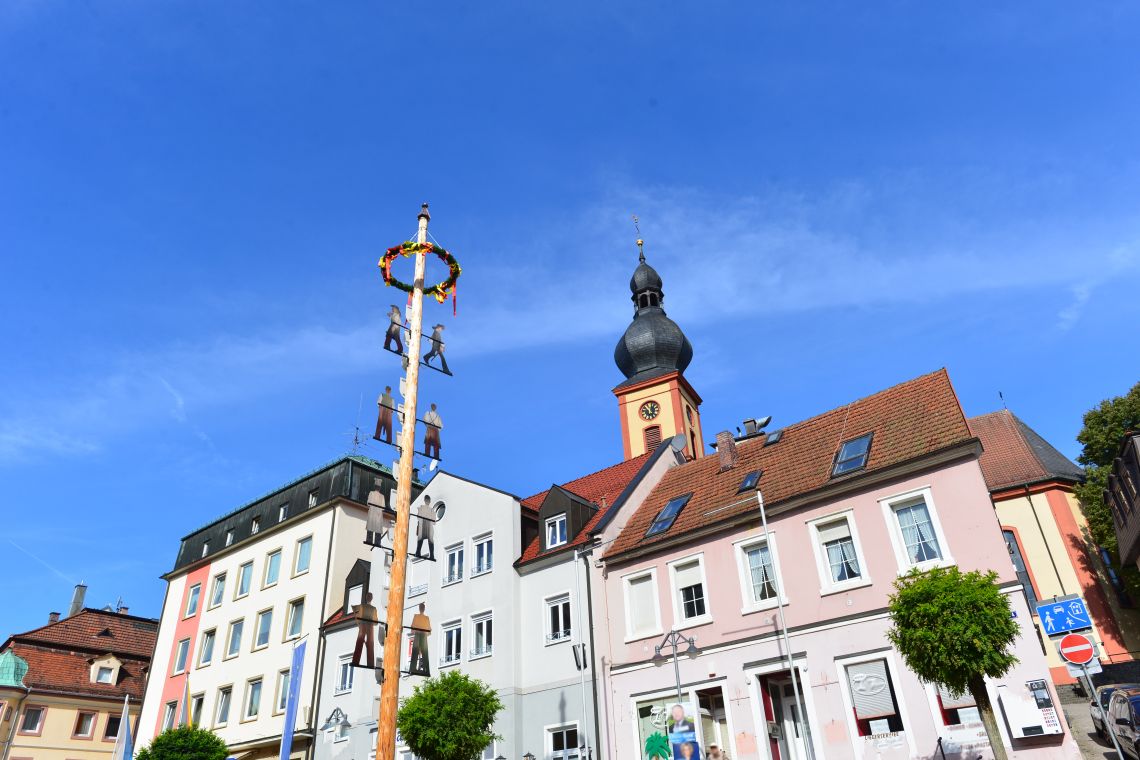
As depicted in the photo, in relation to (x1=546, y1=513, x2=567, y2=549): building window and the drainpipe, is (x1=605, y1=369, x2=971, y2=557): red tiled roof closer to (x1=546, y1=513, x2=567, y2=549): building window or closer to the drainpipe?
(x1=546, y1=513, x2=567, y2=549): building window

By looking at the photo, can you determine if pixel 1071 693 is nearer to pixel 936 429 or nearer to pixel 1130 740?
pixel 1130 740

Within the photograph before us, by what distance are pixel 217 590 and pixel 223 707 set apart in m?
6.52

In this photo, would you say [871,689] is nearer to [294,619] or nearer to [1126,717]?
[1126,717]

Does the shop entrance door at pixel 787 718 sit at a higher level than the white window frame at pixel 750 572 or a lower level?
lower

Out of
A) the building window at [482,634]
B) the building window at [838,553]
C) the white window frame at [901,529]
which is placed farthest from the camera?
the building window at [482,634]

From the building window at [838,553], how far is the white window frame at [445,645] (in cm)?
1258

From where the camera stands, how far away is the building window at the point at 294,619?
35.4 meters

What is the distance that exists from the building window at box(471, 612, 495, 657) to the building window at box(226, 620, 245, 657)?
53.1 feet

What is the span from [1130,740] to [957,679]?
5.86 meters

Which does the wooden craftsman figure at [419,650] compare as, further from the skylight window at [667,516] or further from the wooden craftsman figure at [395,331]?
the skylight window at [667,516]

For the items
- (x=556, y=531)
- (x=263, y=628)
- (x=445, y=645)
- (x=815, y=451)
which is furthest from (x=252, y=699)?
(x=815, y=451)

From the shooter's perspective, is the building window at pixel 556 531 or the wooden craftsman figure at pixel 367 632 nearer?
the wooden craftsman figure at pixel 367 632

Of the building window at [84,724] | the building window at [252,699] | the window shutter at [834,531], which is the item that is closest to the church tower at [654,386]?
the building window at [252,699]

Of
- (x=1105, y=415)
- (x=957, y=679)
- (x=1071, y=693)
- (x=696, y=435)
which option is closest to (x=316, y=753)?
(x=957, y=679)
